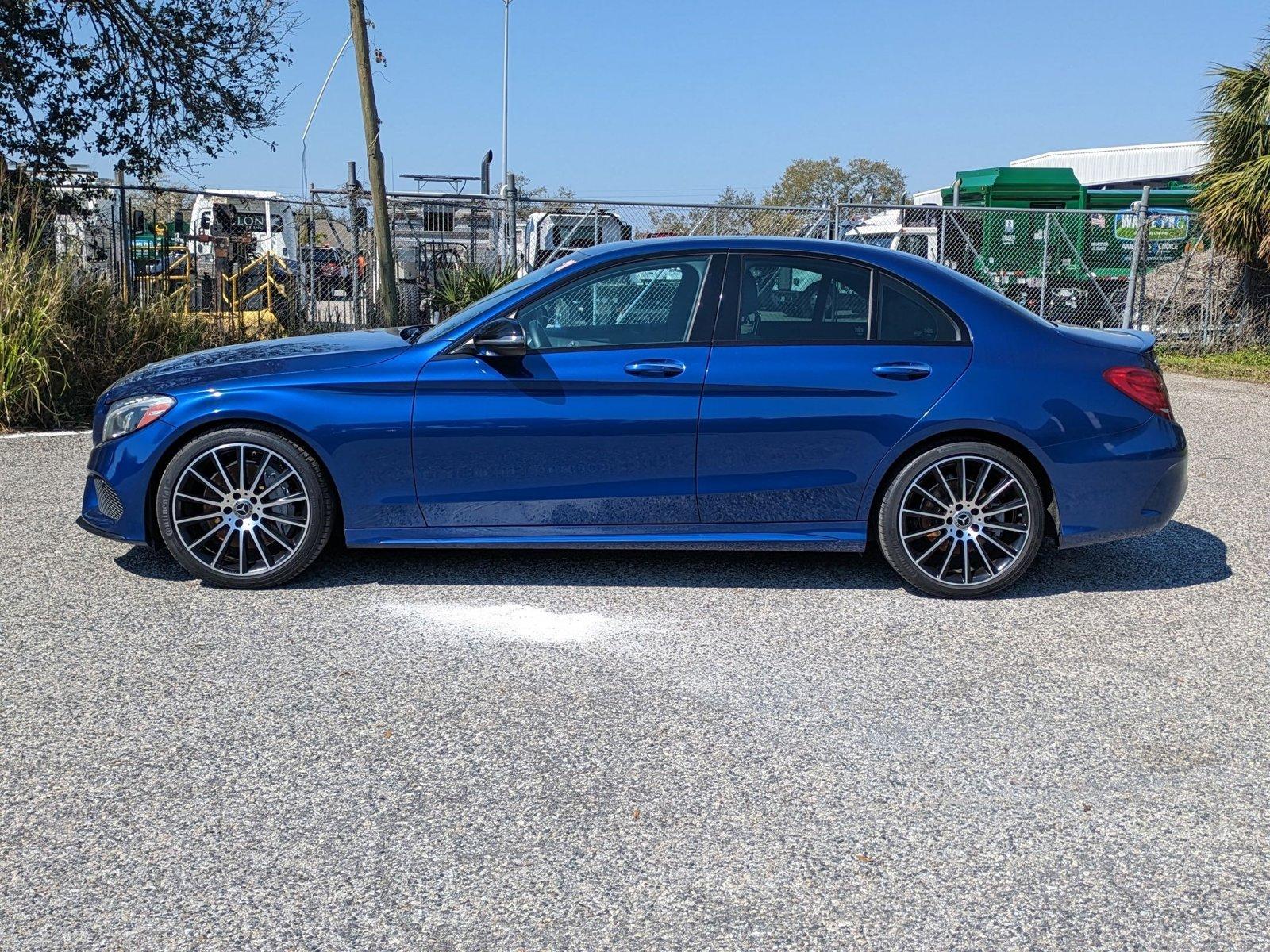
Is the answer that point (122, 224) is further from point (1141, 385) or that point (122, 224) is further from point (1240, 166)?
point (1240, 166)

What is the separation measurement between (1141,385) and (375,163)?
11.5 meters

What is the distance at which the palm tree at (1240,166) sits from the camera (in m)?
17.1

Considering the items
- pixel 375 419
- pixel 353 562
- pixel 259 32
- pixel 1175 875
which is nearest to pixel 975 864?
pixel 1175 875

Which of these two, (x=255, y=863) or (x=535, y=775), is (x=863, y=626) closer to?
(x=535, y=775)

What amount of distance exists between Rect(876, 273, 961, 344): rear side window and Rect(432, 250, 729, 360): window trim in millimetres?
754

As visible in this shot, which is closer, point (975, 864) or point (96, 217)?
point (975, 864)

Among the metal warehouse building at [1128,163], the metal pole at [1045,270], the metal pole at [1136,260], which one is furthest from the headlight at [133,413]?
the metal warehouse building at [1128,163]

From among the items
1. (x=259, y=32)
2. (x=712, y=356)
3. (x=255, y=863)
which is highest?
(x=259, y=32)

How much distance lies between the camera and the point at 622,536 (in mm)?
5586

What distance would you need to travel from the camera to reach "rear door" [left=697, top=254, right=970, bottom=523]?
216 inches

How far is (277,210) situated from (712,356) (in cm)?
2496

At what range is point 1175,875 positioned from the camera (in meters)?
3.17

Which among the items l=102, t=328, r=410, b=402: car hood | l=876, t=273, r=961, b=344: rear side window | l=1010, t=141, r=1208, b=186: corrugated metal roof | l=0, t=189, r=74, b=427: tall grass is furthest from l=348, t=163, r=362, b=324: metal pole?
l=1010, t=141, r=1208, b=186: corrugated metal roof

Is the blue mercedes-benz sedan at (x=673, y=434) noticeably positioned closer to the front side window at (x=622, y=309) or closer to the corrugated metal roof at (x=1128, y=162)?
the front side window at (x=622, y=309)
